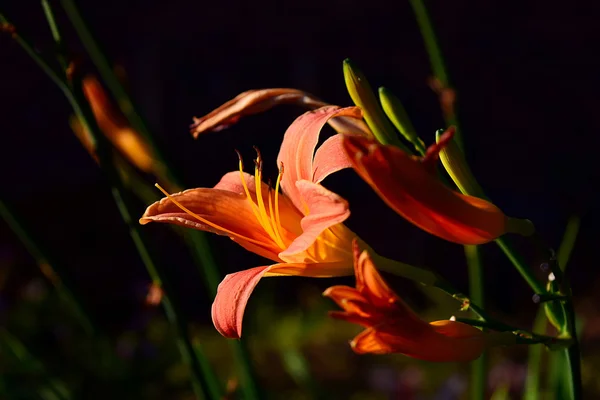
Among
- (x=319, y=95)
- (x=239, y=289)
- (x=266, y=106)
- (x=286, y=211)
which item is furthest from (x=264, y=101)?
(x=319, y=95)

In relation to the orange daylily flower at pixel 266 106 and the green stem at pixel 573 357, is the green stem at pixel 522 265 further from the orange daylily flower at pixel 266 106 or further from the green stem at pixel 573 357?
the orange daylily flower at pixel 266 106

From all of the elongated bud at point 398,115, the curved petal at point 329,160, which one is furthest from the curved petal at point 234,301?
the elongated bud at point 398,115

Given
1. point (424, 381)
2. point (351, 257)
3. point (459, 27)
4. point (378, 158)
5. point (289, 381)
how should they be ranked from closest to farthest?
point (378, 158), point (351, 257), point (424, 381), point (289, 381), point (459, 27)

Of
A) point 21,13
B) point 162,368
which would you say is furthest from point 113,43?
point 162,368

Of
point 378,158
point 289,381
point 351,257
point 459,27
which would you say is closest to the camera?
point 378,158

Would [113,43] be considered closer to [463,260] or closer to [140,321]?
[140,321]

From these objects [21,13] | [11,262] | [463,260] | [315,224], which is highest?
[21,13]

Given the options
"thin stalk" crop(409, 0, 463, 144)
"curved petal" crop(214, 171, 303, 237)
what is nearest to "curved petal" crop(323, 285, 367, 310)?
"curved petal" crop(214, 171, 303, 237)

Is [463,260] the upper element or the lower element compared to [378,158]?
lower
